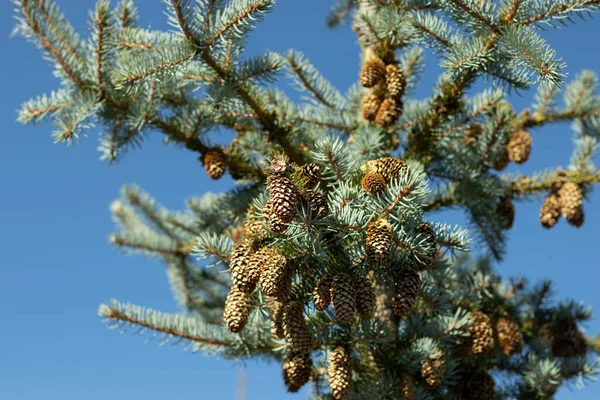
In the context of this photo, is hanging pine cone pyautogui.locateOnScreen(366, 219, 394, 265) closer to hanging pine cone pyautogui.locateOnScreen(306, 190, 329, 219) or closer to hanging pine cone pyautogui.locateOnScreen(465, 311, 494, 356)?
hanging pine cone pyautogui.locateOnScreen(306, 190, 329, 219)

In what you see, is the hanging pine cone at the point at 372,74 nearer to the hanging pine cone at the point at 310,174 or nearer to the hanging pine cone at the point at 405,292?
the hanging pine cone at the point at 310,174

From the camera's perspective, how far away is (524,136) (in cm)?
314

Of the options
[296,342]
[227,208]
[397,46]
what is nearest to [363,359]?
[296,342]

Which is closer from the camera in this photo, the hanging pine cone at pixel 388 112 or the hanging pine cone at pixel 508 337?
the hanging pine cone at pixel 388 112

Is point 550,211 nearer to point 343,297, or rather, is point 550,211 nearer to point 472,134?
point 472,134

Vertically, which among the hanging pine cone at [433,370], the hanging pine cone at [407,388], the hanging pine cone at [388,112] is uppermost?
the hanging pine cone at [388,112]

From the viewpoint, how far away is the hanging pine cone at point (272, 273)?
1.71m

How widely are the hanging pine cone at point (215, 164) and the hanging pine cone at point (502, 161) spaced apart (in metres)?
1.33

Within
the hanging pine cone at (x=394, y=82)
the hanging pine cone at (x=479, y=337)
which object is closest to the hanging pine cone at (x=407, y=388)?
the hanging pine cone at (x=479, y=337)

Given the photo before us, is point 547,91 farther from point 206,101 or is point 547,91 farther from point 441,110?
point 206,101

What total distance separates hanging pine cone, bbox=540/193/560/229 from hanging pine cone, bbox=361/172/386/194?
64.4 inches

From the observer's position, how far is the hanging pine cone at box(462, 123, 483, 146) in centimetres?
322

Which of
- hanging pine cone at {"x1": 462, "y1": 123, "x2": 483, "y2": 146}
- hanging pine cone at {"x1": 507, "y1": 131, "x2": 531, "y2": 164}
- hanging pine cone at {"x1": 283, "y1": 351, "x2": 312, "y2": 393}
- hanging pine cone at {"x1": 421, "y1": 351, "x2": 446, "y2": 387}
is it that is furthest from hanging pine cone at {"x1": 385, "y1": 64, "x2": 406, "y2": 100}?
hanging pine cone at {"x1": 283, "y1": 351, "x2": 312, "y2": 393}

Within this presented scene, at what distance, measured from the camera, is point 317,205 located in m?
1.78
